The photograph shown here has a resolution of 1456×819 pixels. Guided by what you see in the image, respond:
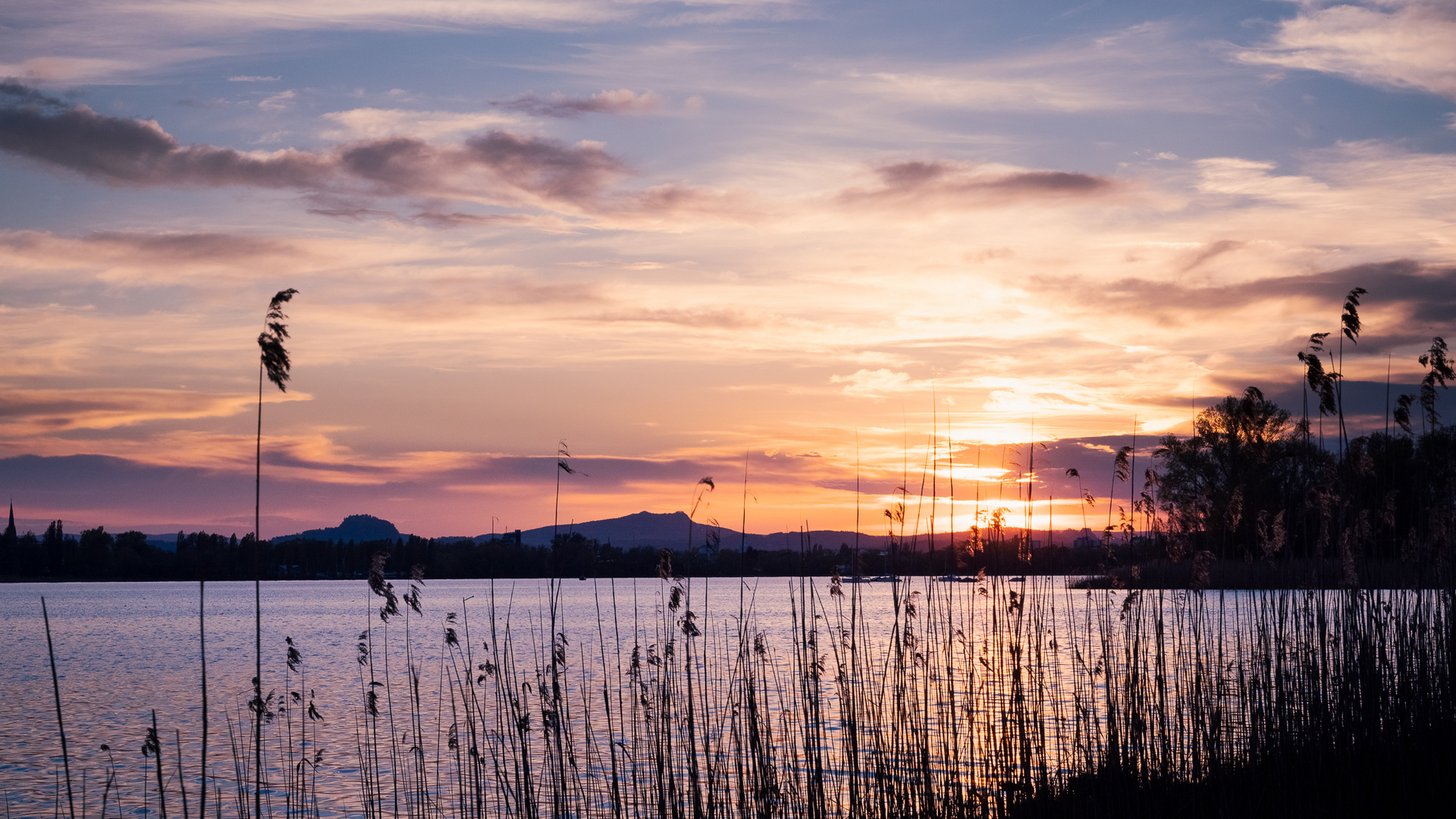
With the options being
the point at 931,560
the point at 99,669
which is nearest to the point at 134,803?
the point at 931,560

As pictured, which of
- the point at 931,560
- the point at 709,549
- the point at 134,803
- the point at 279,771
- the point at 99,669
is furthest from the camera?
the point at 99,669

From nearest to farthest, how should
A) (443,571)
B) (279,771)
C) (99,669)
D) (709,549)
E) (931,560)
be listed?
(709,549) < (931,560) < (279,771) < (99,669) < (443,571)

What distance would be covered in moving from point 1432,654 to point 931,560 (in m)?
4.02

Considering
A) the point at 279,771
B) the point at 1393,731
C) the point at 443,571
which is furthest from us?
the point at 443,571

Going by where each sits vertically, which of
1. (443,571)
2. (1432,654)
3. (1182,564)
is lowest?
(443,571)

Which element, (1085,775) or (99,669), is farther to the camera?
(99,669)

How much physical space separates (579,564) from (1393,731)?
542 cm

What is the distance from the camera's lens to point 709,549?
20.1 ft

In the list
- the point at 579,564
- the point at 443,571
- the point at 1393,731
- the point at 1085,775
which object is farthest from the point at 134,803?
the point at 443,571

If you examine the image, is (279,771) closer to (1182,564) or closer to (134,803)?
(134,803)

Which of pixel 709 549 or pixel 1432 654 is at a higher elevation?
pixel 709 549

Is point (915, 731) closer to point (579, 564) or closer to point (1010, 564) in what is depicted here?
point (1010, 564)

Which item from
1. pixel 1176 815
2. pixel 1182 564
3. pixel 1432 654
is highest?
pixel 1182 564

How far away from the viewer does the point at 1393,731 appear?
6.75 meters
